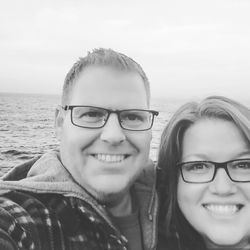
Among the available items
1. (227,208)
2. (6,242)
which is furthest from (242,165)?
(6,242)

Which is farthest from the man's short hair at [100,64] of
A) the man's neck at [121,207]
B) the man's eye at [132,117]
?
the man's neck at [121,207]

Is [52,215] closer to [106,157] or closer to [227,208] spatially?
[106,157]

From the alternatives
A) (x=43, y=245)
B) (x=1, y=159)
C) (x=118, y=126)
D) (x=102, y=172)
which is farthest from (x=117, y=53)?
(x=1, y=159)

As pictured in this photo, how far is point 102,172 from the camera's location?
2.91 m

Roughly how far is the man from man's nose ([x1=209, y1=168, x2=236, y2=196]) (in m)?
0.58

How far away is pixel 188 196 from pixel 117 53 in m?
1.38

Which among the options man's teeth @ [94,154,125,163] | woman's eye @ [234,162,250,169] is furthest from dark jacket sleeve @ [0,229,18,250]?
woman's eye @ [234,162,250,169]

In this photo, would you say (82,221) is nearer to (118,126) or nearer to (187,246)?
(118,126)

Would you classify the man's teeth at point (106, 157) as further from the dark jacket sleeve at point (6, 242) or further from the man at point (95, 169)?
the dark jacket sleeve at point (6, 242)

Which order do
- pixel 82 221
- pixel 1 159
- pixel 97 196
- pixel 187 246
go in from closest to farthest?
pixel 82 221, pixel 97 196, pixel 187 246, pixel 1 159

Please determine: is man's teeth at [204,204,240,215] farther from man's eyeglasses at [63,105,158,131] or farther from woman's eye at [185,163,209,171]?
man's eyeglasses at [63,105,158,131]

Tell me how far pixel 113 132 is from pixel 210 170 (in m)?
0.89

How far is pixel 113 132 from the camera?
2873 mm

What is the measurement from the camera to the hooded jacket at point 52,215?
2.29 metres
